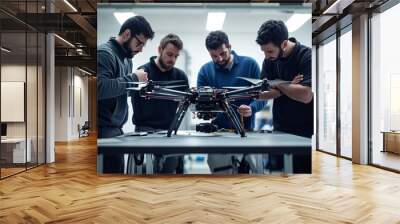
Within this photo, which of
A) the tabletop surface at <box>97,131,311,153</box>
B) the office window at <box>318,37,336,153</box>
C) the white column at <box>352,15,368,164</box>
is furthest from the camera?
the office window at <box>318,37,336,153</box>

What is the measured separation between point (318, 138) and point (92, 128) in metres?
13.7

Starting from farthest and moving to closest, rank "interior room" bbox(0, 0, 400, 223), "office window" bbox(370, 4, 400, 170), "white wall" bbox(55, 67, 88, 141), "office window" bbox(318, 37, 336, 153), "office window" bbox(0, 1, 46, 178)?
1. "white wall" bbox(55, 67, 88, 141)
2. "office window" bbox(318, 37, 336, 153)
3. "office window" bbox(370, 4, 400, 170)
4. "office window" bbox(0, 1, 46, 178)
5. "interior room" bbox(0, 0, 400, 223)

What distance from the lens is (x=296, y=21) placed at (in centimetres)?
617

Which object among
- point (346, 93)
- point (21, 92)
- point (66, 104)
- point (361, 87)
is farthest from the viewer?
point (66, 104)

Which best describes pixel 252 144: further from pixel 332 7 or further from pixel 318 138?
pixel 318 138

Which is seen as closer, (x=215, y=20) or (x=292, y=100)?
(x=215, y=20)

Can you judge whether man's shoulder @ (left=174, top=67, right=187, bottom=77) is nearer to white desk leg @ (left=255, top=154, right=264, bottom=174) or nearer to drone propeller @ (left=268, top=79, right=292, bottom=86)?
drone propeller @ (left=268, top=79, right=292, bottom=86)

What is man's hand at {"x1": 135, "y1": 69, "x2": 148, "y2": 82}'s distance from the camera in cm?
618

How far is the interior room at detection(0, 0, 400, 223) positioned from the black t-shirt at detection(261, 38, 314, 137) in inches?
9.0

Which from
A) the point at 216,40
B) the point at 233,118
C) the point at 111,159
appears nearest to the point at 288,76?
the point at 233,118

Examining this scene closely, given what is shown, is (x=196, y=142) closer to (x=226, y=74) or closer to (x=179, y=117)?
(x=179, y=117)

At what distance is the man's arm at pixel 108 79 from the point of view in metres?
6.16

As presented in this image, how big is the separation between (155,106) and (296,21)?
2.69 metres

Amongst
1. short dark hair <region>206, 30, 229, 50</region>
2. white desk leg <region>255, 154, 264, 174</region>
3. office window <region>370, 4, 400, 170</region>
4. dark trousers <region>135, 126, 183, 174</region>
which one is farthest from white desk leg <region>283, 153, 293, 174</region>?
office window <region>370, 4, 400, 170</region>
